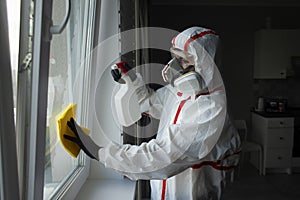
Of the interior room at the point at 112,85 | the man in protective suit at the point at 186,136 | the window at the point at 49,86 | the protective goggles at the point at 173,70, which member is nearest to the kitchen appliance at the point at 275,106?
the interior room at the point at 112,85

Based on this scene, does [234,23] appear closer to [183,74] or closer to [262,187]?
[262,187]

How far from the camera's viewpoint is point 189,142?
112cm

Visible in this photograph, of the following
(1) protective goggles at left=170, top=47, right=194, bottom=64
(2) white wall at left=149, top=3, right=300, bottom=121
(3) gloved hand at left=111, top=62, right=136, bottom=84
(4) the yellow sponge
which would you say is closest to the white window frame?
(4) the yellow sponge

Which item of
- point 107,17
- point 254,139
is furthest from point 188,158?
point 254,139

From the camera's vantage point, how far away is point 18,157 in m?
0.77

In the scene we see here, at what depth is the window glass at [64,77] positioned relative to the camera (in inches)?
45.3

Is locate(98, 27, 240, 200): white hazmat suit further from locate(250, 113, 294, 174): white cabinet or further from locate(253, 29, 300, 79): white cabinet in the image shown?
locate(253, 29, 300, 79): white cabinet

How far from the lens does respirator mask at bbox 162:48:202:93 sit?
1316 millimetres

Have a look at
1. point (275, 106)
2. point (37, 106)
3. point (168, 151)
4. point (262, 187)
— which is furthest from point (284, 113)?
point (37, 106)

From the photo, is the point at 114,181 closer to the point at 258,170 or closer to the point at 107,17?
the point at 107,17

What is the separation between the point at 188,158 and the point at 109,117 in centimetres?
79

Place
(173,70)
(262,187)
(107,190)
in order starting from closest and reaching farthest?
1. (173,70)
2. (107,190)
3. (262,187)

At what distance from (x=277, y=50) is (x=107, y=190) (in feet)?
11.8

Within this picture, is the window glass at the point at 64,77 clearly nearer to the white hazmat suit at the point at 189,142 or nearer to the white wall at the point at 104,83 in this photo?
the white wall at the point at 104,83
